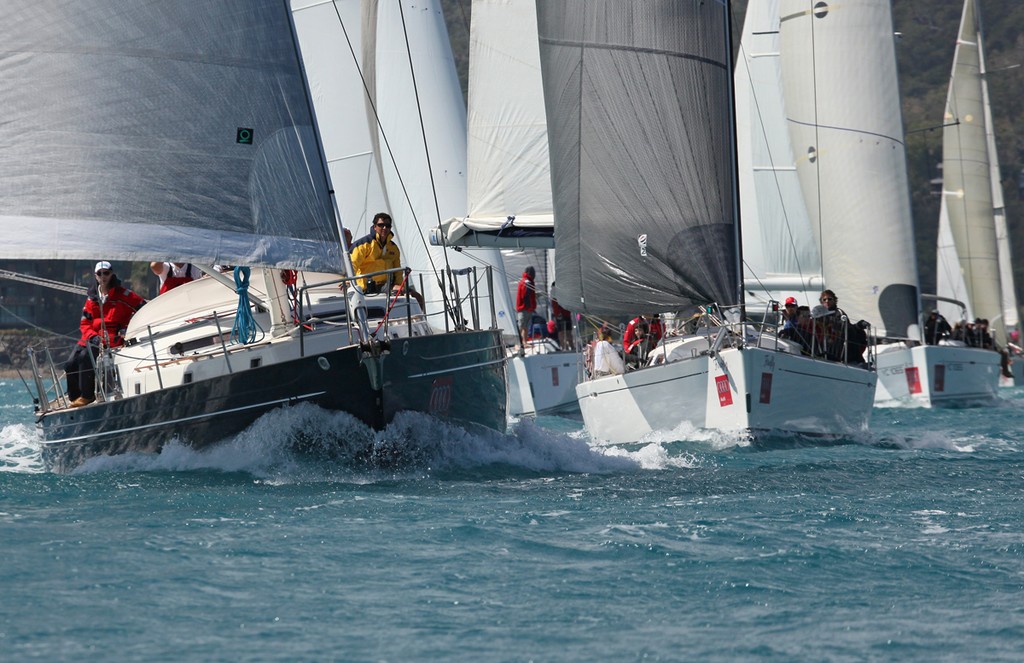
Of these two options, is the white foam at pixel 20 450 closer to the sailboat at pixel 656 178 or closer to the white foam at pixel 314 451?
the white foam at pixel 314 451

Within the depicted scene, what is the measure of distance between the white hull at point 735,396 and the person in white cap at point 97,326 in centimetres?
486

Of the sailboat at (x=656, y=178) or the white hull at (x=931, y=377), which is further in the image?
the white hull at (x=931, y=377)

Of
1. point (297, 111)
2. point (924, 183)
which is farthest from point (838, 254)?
point (924, 183)

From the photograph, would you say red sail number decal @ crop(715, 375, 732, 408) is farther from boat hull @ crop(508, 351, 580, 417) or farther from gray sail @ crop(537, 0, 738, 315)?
boat hull @ crop(508, 351, 580, 417)

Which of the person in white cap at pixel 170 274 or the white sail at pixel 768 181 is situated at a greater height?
the white sail at pixel 768 181

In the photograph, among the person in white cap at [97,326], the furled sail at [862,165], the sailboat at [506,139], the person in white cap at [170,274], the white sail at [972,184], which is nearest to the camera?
the person in white cap at [97,326]

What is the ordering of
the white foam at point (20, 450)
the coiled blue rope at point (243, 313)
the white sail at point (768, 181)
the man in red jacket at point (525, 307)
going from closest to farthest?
the coiled blue rope at point (243, 313), the white foam at point (20, 450), the man in red jacket at point (525, 307), the white sail at point (768, 181)

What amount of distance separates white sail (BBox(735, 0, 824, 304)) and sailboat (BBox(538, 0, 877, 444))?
9.27 m

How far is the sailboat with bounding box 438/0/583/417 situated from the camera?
15.5 meters

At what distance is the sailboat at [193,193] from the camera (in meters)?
9.73

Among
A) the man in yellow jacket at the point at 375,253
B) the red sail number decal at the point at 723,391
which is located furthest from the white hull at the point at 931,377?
the man in yellow jacket at the point at 375,253

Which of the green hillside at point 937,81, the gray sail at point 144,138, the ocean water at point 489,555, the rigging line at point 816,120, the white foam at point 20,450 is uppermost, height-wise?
the green hillside at point 937,81

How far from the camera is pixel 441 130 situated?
1944 centimetres

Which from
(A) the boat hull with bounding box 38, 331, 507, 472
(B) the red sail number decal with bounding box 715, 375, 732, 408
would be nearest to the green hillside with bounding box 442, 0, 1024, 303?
(B) the red sail number decal with bounding box 715, 375, 732, 408
